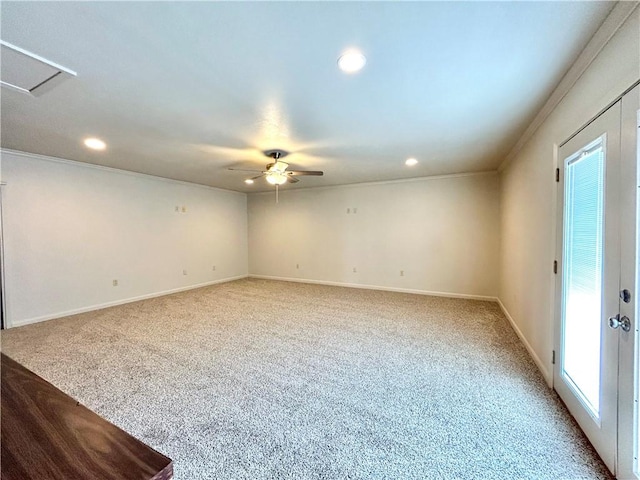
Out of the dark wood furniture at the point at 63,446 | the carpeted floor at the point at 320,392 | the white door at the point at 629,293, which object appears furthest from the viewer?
the carpeted floor at the point at 320,392

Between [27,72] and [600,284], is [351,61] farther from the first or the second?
[27,72]

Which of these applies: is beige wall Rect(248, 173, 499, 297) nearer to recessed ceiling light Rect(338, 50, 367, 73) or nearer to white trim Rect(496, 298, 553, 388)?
white trim Rect(496, 298, 553, 388)

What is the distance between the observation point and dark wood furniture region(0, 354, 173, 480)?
19.1 inches

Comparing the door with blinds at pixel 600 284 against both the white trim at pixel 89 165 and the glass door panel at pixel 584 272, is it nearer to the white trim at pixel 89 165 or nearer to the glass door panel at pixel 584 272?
the glass door panel at pixel 584 272

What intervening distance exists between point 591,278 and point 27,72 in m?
4.09

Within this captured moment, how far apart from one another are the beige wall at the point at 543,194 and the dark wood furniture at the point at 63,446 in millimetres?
2418

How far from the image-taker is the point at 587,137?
1811 mm

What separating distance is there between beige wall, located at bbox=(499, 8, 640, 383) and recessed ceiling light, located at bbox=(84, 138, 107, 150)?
4.68 metres

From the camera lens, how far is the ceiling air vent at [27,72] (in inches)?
67.6

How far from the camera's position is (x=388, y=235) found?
238 inches

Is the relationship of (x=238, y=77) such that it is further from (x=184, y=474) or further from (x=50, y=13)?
(x=184, y=474)

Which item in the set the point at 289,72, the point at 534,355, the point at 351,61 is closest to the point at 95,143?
the point at 289,72

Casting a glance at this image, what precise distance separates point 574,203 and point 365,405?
2.18 m

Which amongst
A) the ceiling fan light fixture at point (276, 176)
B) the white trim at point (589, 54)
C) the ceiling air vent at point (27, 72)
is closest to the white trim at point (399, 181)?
the white trim at point (589, 54)
